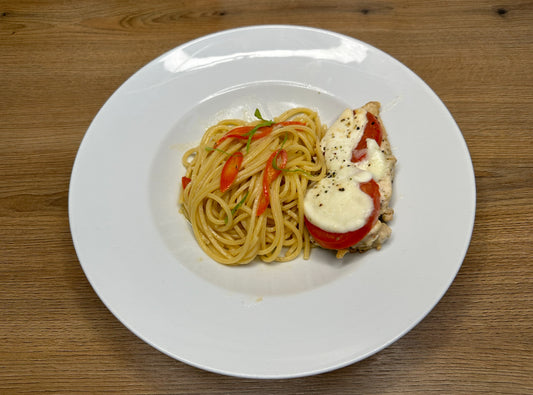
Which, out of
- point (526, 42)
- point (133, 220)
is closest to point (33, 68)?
point (133, 220)

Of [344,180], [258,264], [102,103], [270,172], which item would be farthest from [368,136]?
[102,103]

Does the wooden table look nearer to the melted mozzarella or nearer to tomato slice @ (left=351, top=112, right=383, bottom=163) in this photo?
the melted mozzarella

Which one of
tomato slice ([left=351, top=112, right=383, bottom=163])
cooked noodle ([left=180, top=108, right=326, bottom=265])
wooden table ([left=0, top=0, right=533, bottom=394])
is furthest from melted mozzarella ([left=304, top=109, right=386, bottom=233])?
wooden table ([left=0, top=0, right=533, bottom=394])

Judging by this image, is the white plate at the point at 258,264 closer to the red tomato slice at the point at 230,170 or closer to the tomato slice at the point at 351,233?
the tomato slice at the point at 351,233

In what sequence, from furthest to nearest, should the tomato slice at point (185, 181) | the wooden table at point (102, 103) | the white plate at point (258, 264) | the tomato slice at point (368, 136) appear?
the tomato slice at point (185, 181), the tomato slice at point (368, 136), the wooden table at point (102, 103), the white plate at point (258, 264)

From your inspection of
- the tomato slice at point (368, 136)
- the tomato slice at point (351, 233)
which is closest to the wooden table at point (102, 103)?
the tomato slice at point (351, 233)

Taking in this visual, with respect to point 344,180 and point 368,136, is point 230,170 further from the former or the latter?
point 368,136

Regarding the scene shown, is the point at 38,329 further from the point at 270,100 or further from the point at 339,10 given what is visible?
the point at 339,10

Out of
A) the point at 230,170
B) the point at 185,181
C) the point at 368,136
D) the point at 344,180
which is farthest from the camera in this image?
the point at 185,181
